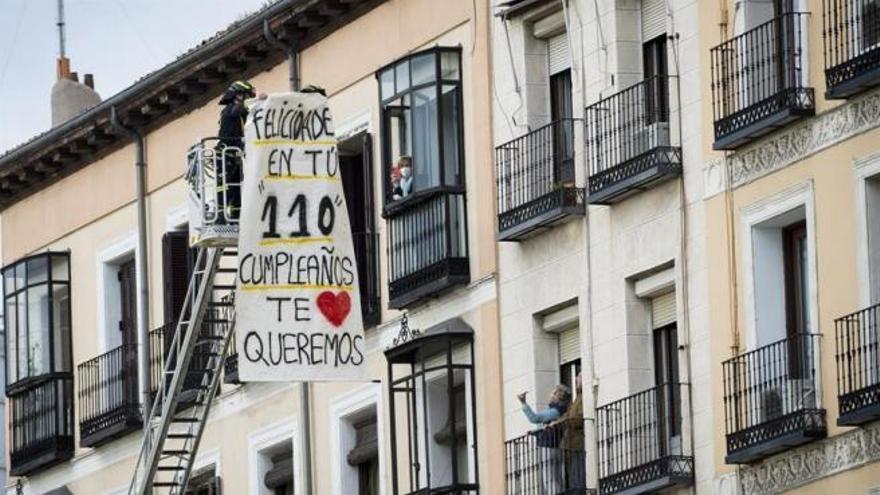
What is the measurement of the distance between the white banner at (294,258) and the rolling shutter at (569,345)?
371 centimetres

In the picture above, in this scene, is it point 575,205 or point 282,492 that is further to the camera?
point 282,492

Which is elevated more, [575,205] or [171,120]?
[171,120]

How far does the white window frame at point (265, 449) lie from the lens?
204 feet

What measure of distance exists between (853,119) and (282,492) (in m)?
17.4

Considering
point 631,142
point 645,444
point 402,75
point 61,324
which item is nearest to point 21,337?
point 61,324

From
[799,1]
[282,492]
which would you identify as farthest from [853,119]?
[282,492]

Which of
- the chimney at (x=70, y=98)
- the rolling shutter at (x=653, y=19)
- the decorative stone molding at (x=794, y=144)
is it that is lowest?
the decorative stone molding at (x=794, y=144)

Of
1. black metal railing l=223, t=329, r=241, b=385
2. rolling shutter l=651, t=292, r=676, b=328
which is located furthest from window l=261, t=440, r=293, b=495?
rolling shutter l=651, t=292, r=676, b=328

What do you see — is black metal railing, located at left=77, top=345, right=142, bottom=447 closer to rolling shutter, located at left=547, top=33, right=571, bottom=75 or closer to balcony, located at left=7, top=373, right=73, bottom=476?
balcony, located at left=7, top=373, right=73, bottom=476

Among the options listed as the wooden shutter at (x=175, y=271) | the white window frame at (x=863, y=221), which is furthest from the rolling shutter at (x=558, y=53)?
the wooden shutter at (x=175, y=271)

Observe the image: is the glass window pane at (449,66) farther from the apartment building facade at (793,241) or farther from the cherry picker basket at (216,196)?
the apartment building facade at (793,241)

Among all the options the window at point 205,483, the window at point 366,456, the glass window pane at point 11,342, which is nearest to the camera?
the window at point 366,456

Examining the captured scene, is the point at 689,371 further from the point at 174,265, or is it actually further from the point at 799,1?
the point at 174,265

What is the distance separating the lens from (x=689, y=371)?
5181cm
